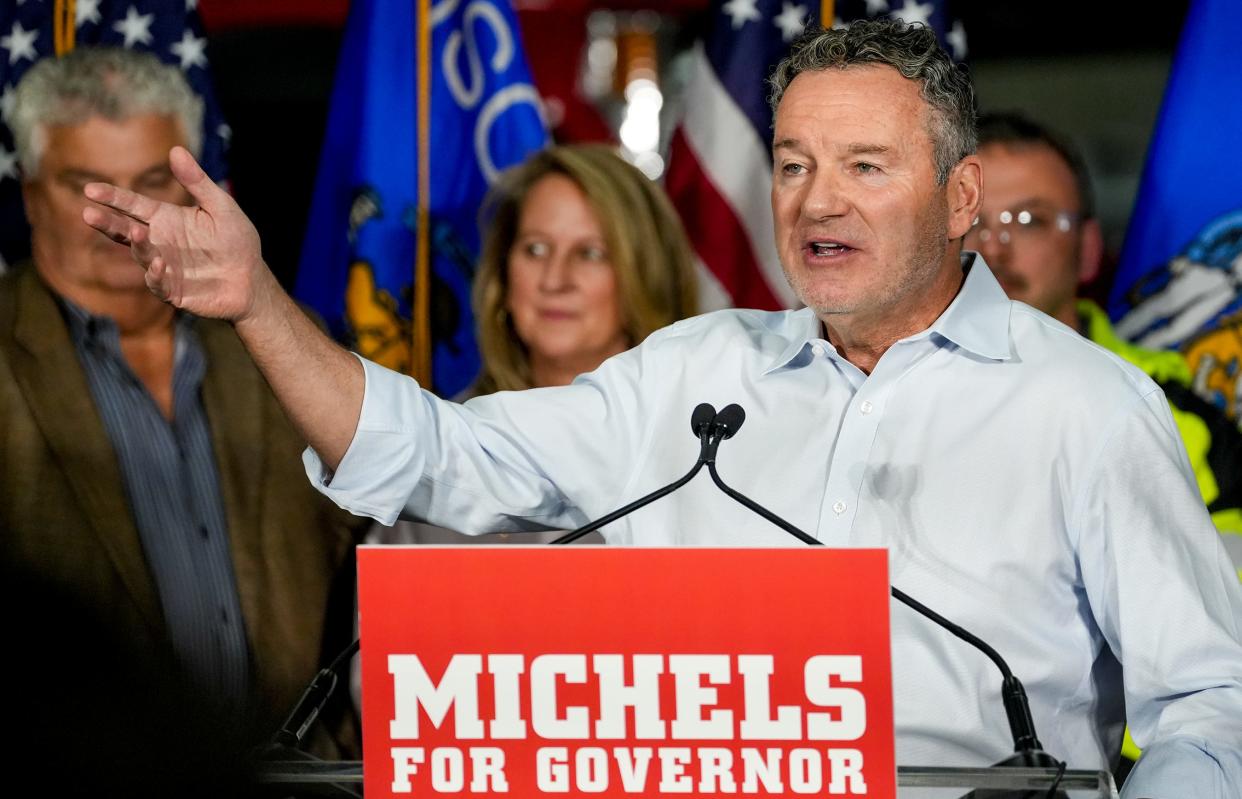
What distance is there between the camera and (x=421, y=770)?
1325 mm

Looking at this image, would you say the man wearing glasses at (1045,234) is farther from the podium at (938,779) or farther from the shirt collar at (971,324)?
the podium at (938,779)

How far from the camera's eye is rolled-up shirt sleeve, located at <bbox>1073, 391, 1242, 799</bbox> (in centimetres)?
142

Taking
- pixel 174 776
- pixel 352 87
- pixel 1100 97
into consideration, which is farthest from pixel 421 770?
pixel 1100 97

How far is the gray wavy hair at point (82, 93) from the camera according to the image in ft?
9.80

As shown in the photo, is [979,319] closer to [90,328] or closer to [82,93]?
[90,328]

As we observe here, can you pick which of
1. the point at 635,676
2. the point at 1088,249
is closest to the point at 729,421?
the point at 635,676

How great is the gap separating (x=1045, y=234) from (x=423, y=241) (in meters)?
1.30

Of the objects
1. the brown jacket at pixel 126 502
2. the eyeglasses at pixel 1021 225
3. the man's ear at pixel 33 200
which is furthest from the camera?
the eyeglasses at pixel 1021 225

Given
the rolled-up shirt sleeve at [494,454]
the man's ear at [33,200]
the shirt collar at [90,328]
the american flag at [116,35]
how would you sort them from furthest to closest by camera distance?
the american flag at [116,35]
the man's ear at [33,200]
the shirt collar at [90,328]
the rolled-up shirt sleeve at [494,454]

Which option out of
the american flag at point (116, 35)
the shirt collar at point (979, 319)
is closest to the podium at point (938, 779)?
the shirt collar at point (979, 319)

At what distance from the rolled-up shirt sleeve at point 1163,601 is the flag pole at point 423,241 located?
76.2 inches

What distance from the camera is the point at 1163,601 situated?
154cm

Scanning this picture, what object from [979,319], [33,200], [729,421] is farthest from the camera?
[33,200]

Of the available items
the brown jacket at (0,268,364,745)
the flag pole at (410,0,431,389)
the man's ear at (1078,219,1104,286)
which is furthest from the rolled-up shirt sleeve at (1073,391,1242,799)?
the flag pole at (410,0,431,389)
